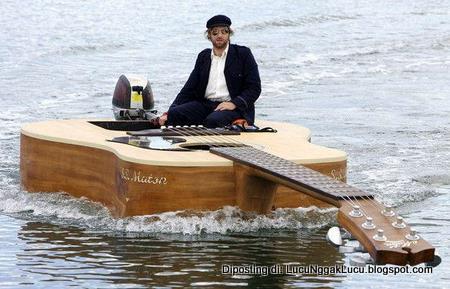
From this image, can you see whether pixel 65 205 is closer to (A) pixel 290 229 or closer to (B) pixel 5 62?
(A) pixel 290 229

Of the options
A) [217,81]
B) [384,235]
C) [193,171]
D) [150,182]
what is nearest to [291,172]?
[193,171]

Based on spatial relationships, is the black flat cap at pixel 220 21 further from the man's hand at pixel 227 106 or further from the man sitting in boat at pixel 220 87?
the man's hand at pixel 227 106

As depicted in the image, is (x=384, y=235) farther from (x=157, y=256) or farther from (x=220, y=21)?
(x=220, y=21)

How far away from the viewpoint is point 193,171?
28.8 ft

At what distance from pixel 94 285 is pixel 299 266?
1.33m

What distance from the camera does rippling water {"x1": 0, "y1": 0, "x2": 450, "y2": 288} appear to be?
8.29 metres

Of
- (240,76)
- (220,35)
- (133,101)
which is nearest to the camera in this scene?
(220,35)

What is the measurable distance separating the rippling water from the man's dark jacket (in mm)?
1238

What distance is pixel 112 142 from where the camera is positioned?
32.0ft

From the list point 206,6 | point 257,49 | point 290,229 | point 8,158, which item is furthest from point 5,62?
point 290,229

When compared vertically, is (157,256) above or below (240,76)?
below

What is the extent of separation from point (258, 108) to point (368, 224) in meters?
9.84

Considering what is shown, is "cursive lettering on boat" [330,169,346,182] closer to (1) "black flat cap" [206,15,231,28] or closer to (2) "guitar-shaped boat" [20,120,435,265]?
(2) "guitar-shaped boat" [20,120,435,265]

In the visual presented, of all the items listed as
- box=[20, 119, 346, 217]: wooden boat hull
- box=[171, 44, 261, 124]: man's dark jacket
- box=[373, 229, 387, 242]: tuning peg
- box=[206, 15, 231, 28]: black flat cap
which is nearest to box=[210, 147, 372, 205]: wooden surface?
box=[20, 119, 346, 217]: wooden boat hull
